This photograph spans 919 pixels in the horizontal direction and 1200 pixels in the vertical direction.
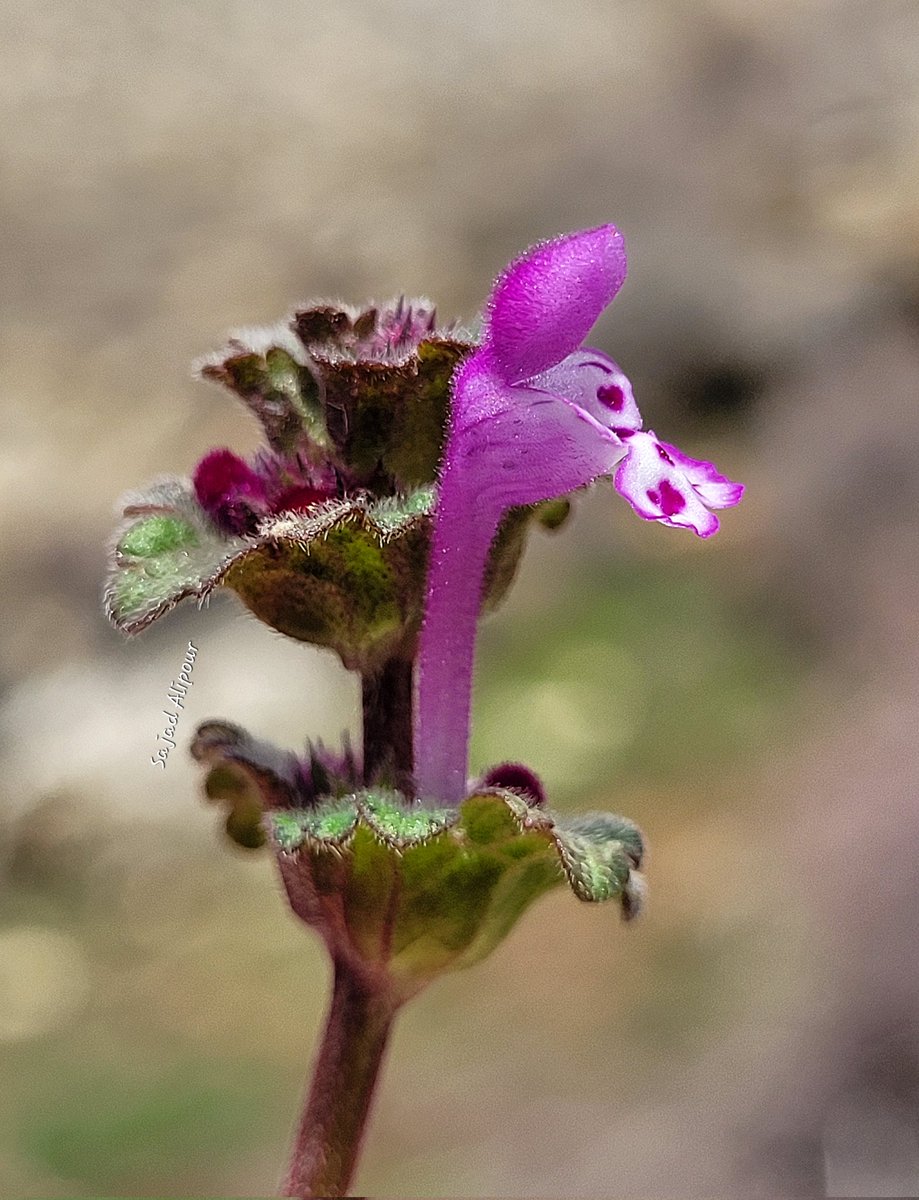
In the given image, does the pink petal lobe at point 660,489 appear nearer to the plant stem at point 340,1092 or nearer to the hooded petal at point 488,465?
the hooded petal at point 488,465

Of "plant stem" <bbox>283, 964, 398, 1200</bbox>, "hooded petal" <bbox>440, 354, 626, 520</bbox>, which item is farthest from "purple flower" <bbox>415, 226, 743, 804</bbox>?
"plant stem" <bbox>283, 964, 398, 1200</bbox>

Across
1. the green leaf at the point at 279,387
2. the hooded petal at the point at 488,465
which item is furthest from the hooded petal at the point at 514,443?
the green leaf at the point at 279,387

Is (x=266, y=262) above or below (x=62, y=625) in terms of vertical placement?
above

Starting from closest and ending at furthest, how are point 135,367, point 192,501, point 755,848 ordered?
point 192,501 → point 755,848 → point 135,367

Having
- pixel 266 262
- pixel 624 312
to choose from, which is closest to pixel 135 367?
pixel 266 262

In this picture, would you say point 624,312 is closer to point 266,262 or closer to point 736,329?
point 736,329

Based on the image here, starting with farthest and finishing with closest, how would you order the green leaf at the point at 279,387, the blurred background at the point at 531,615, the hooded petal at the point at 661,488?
the blurred background at the point at 531,615
the green leaf at the point at 279,387
the hooded petal at the point at 661,488

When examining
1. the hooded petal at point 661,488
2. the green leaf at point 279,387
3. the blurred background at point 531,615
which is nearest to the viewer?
the hooded petal at point 661,488
